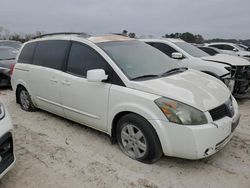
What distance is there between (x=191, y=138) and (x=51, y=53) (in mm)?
3135

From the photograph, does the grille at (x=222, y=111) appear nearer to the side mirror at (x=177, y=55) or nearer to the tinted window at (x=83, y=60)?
the tinted window at (x=83, y=60)

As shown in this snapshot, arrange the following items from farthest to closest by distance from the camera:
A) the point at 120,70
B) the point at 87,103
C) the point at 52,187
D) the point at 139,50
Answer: the point at 139,50, the point at 87,103, the point at 120,70, the point at 52,187

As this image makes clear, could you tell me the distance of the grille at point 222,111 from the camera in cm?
324

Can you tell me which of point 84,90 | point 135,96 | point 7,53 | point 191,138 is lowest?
point 7,53

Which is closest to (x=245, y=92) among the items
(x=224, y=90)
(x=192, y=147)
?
(x=224, y=90)

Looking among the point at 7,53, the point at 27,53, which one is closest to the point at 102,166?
the point at 27,53

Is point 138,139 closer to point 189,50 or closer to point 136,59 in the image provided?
point 136,59

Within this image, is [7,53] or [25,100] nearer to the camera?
[25,100]

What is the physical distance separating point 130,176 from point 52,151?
4.36 feet

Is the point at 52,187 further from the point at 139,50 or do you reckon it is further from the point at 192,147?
the point at 139,50

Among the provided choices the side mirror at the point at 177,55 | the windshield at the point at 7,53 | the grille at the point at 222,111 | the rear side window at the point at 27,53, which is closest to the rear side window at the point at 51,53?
the rear side window at the point at 27,53

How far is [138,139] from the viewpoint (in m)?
3.50

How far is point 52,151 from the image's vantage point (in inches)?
154

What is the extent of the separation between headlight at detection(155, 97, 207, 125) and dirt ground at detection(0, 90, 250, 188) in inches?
27.5
